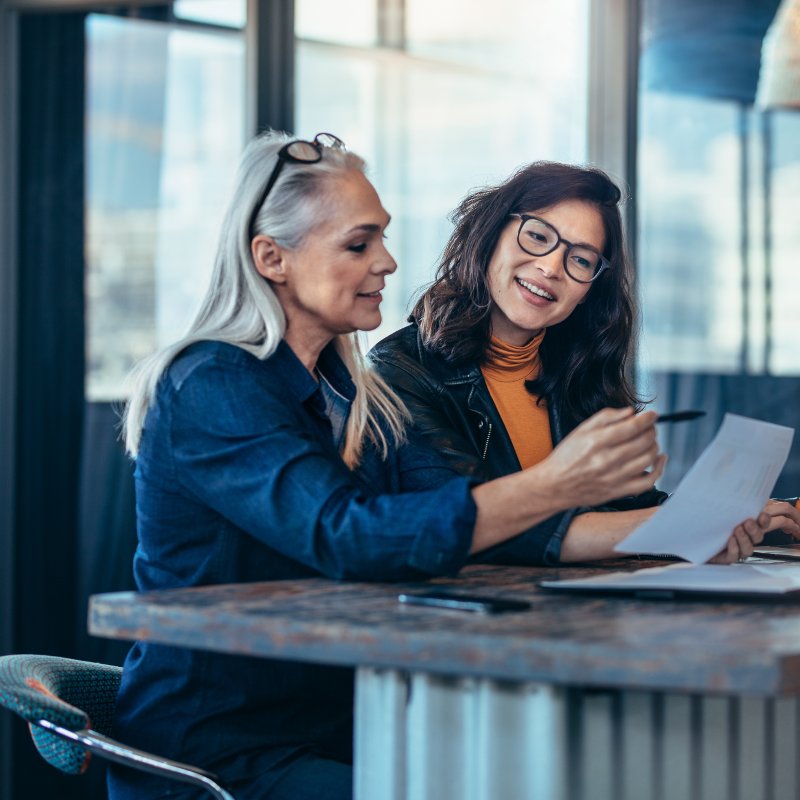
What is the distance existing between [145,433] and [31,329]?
211 cm

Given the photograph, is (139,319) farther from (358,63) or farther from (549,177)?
(549,177)

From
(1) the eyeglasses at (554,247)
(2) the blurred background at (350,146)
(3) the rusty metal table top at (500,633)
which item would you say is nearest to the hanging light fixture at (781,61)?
(2) the blurred background at (350,146)

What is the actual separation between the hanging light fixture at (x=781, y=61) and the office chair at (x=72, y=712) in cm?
291

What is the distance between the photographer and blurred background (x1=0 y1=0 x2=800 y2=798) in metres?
3.45

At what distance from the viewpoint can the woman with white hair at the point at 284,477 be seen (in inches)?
53.4

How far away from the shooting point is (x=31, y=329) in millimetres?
3469

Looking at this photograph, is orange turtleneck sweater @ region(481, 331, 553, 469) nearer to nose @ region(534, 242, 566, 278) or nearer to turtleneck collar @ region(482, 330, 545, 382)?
turtleneck collar @ region(482, 330, 545, 382)

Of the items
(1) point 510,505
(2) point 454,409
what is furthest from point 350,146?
(1) point 510,505

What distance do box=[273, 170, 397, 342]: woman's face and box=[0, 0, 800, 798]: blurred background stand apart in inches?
62.1

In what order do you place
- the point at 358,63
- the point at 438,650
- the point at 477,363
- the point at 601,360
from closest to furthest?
the point at 438,650 < the point at 477,363 < the point at 601,360 < the point at 358,63

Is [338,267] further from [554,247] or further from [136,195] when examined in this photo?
[136,195]

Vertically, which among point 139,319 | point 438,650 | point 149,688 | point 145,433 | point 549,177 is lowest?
point 149,688

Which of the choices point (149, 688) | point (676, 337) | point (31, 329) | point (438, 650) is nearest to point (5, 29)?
point (31, 329)

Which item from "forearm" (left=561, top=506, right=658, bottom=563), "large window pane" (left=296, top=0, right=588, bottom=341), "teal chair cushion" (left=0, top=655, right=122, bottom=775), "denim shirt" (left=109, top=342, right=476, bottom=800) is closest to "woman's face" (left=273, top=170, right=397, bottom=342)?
"denim shirt" (left=109, top=342, right=476, bottom=800)
